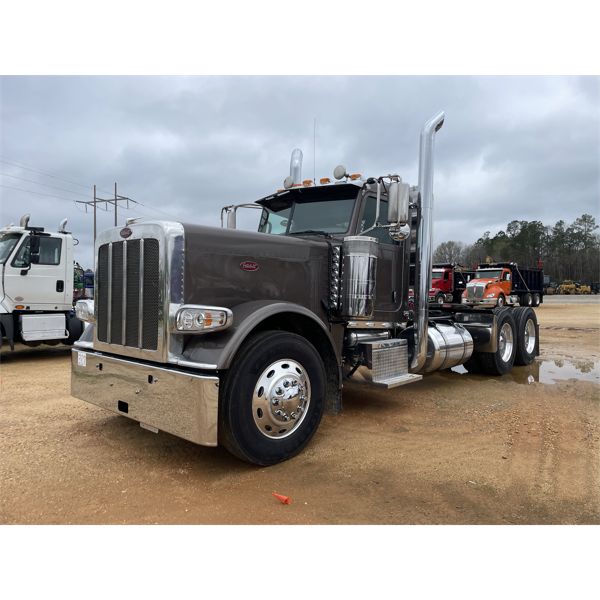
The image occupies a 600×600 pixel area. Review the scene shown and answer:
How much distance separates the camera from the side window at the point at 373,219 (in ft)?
16.6

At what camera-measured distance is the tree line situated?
69.7 meters

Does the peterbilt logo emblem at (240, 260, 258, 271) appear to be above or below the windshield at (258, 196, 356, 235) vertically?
below

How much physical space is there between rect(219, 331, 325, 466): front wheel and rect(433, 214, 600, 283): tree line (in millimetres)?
67636

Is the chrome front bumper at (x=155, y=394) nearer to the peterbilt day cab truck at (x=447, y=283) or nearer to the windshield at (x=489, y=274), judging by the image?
the peterbilt day cab truck at (x=447, y=283)

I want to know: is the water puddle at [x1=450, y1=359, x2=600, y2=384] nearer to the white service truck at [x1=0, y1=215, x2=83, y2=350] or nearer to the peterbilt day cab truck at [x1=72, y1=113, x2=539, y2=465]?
the peterbilt day cab truck at [x1=72, y1=113, x2=539, y2=465]

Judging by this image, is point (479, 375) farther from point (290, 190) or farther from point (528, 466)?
point (290, 190)

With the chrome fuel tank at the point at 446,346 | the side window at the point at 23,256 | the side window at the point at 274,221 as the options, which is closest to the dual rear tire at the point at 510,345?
the chrome fuel tank at the point at 446,346

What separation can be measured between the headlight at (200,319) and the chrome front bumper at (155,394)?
0.33 metres


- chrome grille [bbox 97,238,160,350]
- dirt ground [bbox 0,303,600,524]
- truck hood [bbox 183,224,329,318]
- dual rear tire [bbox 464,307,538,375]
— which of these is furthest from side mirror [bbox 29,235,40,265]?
dual rear tire [bbox 464,307,538,375]


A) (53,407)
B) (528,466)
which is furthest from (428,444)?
(53,407)

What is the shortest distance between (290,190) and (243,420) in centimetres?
289

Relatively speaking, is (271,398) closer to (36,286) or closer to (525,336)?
(525,336)

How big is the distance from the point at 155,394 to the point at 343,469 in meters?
1.59

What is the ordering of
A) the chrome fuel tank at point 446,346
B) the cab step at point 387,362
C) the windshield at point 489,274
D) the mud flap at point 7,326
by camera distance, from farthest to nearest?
the windshield at point 489,274, the mud flap at point 7,326, the chrome fuel tank at point 446,346, the cab step at point 387,362
